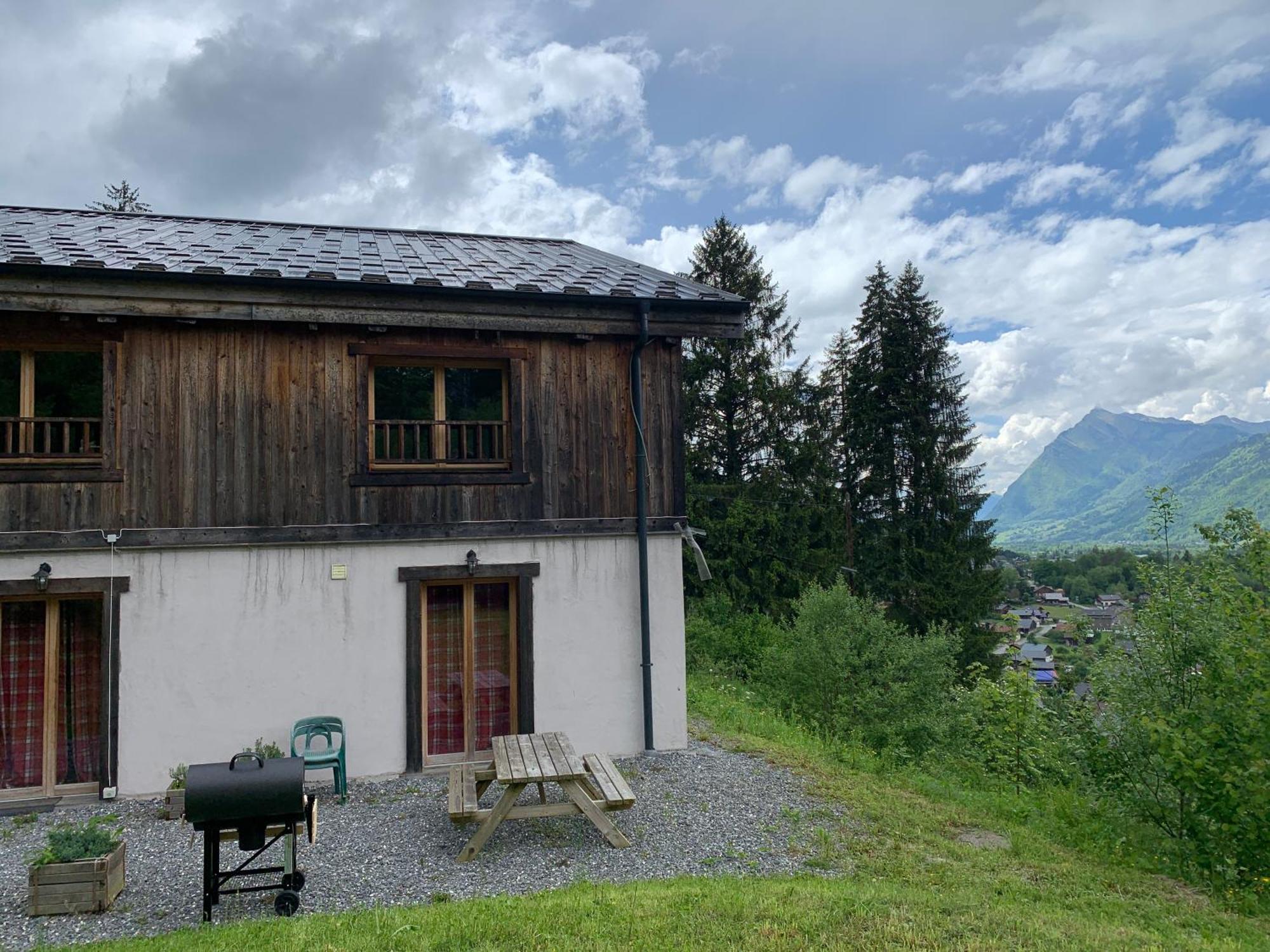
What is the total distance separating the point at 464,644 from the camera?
824cm

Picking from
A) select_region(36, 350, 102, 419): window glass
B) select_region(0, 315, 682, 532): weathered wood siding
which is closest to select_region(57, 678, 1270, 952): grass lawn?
select_region(0, 315, 682, 532): weathered wood siding

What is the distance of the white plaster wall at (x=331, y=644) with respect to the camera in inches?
287

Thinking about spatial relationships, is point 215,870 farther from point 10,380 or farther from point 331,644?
point 10,380

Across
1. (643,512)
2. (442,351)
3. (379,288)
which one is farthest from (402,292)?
(643,512)

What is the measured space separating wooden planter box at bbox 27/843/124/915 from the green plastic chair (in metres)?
2.38

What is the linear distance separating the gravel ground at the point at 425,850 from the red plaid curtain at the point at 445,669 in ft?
1.64

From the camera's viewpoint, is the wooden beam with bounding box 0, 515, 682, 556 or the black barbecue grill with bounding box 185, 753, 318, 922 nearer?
the black barbecue grill with bounding box 185, 753, 318, 922

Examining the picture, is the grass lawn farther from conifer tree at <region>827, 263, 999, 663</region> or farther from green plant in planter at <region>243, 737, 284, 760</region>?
conifer tree at <region>827, 263, 999, 663</region>

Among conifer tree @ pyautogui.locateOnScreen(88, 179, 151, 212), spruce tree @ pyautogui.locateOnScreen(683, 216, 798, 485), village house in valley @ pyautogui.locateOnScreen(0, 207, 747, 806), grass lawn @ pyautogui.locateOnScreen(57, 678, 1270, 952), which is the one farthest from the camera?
conifer tree @ pyautogui.locateOnScreen(88, 179, 151, 212)

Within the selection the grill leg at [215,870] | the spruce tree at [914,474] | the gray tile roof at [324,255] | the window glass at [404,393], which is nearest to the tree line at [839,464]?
the spruce tree at [914,474]

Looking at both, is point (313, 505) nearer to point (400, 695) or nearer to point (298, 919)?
point (400, 695)

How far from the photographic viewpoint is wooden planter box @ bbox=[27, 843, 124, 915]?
4758 mm

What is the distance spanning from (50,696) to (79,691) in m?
0.24

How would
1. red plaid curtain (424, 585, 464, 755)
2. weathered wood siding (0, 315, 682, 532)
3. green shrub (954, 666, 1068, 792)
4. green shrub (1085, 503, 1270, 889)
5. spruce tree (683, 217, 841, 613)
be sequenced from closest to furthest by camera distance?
green shrub (1085, 503, 1270, 889), weathered wood siding (0, 315, 682, 532), red plaid curtain (424, 585, 464, 755), green shrub (954, 666, 1068, 792), spruce tree (683, 217, 841, 613)
